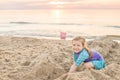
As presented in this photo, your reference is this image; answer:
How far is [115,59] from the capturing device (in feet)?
17.2

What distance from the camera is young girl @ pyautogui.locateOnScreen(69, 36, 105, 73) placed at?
398 cm

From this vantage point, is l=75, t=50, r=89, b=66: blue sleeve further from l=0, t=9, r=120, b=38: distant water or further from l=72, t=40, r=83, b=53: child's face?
l=0, t=9, r=120, b=38: distant water

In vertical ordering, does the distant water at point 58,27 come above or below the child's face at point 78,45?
below

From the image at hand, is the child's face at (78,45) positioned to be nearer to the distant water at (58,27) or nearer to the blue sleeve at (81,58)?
the blue sleeve at (81,58)

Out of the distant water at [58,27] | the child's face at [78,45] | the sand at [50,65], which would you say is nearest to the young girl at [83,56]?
the child's face at [78,45]

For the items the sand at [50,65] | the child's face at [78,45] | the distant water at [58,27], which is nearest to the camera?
the sand at [50,65]

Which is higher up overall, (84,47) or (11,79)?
(84,47)

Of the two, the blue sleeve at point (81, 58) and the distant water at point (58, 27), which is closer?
the blue sleeve at point (81, 58)

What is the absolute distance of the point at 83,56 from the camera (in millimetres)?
4070

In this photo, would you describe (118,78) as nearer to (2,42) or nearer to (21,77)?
(21,77)

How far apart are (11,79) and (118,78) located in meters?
1.56

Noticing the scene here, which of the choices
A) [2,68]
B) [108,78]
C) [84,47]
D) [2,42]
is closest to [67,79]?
[108,78]

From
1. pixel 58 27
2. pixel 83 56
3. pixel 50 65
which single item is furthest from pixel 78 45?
pixel 58 27

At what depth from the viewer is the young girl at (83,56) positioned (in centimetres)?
398
